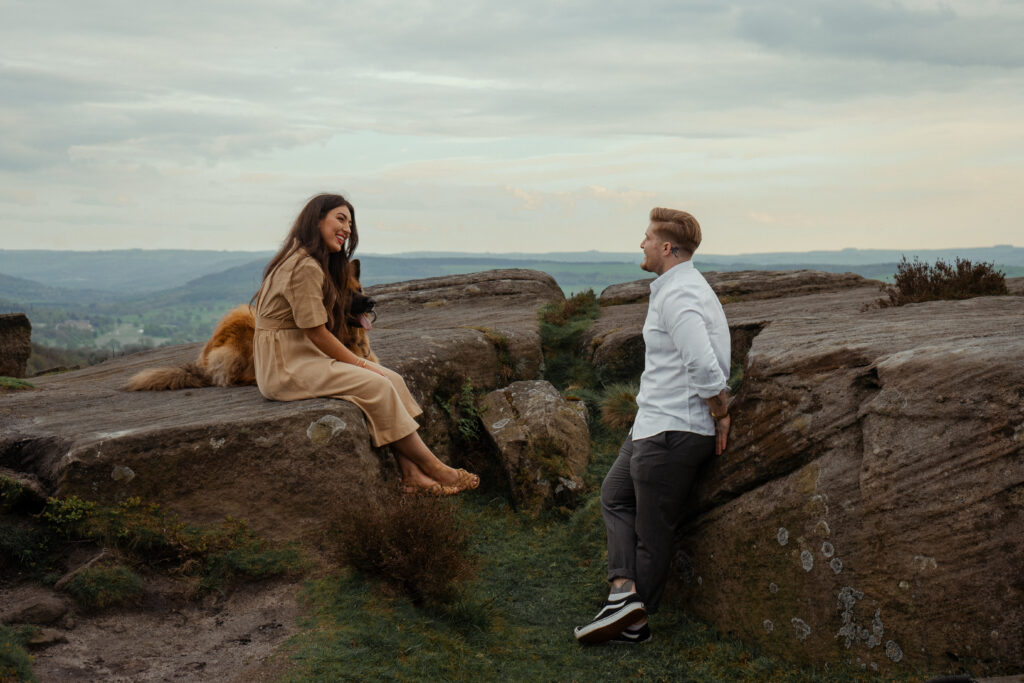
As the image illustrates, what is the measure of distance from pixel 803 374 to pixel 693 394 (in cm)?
98

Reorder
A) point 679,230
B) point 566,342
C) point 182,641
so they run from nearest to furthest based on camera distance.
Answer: point 182,641 < point 679,230 < point 566,342

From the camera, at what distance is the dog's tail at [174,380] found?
9.66 meters

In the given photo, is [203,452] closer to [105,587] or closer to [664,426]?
[105,587]

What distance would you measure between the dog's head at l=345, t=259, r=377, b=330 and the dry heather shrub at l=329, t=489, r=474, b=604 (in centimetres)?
249

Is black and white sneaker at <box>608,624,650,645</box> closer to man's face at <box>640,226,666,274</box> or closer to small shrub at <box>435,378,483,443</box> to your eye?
man's face at <box>640,226,666,274</box>

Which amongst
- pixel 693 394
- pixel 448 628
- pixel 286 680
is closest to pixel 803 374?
pixel 693 394

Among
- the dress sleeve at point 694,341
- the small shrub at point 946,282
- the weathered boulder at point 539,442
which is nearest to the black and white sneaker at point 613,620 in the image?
the dress sleeve at point 694,341

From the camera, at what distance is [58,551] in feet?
20.9

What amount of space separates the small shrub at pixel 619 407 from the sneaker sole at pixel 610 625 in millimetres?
4327

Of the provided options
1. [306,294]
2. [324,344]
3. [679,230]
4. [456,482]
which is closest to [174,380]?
[324,344]

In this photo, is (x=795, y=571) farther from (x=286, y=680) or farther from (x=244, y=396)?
(x=244, y=396)

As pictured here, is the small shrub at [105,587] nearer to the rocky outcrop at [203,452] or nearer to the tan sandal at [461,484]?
the rocky outcrop at [203,452]

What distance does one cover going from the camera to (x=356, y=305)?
840 centimetres

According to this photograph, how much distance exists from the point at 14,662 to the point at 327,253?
4.39m
